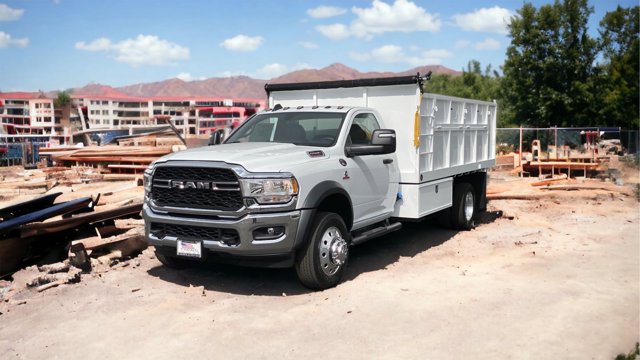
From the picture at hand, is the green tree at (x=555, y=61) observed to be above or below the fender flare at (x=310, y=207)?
above

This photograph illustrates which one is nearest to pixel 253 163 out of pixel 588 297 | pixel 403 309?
pixel 403 309

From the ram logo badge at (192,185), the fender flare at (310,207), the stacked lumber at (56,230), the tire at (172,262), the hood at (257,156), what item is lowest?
the tire at (172,262)

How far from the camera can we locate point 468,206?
11148mm

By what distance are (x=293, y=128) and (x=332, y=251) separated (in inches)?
74.9

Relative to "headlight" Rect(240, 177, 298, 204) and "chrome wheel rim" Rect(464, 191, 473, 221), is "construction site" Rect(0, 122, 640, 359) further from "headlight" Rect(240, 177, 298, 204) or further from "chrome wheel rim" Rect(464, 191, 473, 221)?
"headlight" Rect(240, 177, 298, 204)

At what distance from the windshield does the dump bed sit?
1124 mm

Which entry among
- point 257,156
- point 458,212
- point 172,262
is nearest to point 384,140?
point 257,156

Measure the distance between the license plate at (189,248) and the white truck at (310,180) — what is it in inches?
0.5

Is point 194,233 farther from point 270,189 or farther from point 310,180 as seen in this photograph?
point 310,180

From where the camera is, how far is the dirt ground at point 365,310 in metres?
5.16

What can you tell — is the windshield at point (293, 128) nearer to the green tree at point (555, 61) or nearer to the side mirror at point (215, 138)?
the side mirror at point (215, 138)

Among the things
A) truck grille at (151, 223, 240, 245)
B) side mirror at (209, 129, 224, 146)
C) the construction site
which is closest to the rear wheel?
the construction site

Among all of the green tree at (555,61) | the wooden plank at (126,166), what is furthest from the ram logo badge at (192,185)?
the green tree at (555,61)

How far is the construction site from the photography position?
207 inches
